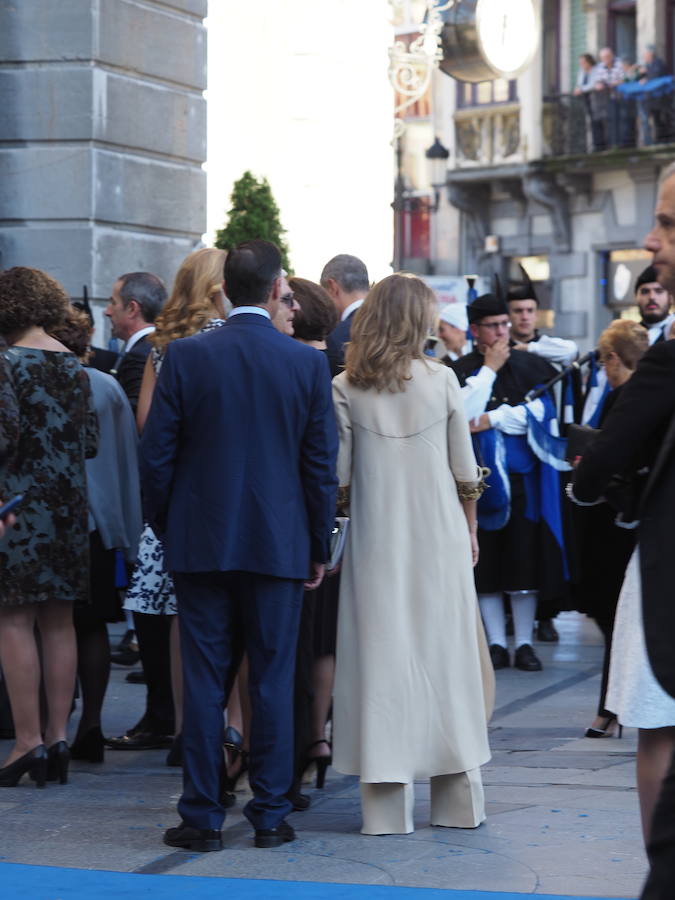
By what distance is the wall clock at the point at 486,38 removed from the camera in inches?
709

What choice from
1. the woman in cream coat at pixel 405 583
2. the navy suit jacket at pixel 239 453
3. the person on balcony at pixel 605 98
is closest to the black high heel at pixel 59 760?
the woman in cream coat at pixel 405 583

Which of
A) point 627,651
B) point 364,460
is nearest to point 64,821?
point 364,460

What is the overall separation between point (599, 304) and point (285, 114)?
1196 centimetres

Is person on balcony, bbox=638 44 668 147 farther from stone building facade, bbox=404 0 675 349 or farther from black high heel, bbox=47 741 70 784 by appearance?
black high heel, bbox=47 741 70 784

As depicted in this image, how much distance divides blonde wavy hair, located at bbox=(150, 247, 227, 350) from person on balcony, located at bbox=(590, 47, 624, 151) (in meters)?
26.1

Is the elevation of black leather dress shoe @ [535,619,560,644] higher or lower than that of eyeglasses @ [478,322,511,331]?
lower

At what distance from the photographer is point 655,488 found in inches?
144

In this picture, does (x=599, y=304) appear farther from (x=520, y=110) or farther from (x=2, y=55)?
(x=2, y=55)

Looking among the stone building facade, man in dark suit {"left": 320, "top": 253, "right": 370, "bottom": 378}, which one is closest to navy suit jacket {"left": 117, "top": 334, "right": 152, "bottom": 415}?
man in dark suit {"left": 320, "top": 253, "right": 370, "bottom": 378}

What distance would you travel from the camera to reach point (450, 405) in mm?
6219

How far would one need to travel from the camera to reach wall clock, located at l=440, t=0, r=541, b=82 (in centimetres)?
1800

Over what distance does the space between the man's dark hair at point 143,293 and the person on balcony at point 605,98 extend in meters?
25.0

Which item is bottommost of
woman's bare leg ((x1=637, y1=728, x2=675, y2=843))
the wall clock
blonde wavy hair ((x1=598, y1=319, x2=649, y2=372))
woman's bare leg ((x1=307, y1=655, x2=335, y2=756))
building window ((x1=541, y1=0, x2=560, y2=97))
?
woman's bare leg ((x1=307, y1=655, x2=335, y2=756))

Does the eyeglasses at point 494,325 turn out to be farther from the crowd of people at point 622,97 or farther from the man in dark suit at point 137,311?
the crowd of people at point 622,97
